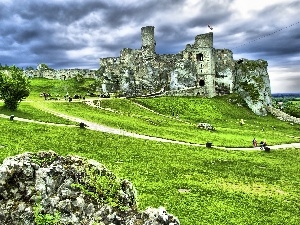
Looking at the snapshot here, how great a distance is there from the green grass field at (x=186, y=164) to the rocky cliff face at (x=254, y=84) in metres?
47.0

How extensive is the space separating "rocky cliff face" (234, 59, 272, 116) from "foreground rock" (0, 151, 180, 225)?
11061 centimetres

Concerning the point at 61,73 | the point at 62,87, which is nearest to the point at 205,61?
the point at 62,87

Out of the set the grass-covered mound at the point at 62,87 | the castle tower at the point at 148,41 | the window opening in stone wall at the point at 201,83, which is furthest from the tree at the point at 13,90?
the window opening in stone wall at the point at 201,83

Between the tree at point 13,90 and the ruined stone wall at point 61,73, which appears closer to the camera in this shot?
the tree at point 13,90

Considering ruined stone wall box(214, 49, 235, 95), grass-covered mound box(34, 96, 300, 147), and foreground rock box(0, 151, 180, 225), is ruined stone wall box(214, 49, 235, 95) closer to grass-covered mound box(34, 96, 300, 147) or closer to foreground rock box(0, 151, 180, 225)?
grass-covered mound box(34, 96, 300, 147)

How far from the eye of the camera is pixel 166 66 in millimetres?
122375

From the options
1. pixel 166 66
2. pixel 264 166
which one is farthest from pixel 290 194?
pixel 166 66

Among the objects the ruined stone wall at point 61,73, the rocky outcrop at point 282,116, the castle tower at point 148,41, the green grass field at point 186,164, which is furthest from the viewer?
the ruined stone wall at point 61,73

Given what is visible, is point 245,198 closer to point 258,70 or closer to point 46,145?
point 46,145

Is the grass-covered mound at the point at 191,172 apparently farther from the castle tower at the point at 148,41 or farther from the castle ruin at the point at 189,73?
the castle tower at the point at 148,41

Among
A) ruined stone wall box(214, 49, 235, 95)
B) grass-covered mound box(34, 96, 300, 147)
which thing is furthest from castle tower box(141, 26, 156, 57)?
grass-covered mound box(34, 96, 300, 147)

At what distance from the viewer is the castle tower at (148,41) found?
121 m

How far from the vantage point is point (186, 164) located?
147ft

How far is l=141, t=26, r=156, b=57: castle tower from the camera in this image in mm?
121000
